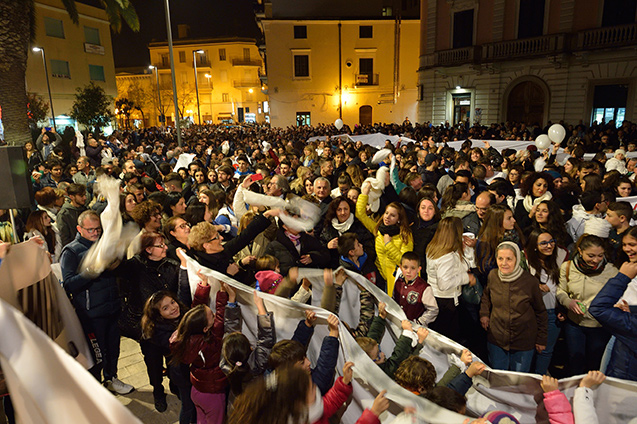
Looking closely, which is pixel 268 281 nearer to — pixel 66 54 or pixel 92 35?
pixel 66 54

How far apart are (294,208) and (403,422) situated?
2.54m

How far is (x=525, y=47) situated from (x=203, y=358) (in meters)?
25.1

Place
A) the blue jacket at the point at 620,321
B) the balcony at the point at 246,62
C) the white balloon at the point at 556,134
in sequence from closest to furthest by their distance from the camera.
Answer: the blue jacket at the point at 620,321
the white balloon at the point at 556,134
the balcony at the point at 246,62

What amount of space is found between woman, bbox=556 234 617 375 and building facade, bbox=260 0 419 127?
111ft

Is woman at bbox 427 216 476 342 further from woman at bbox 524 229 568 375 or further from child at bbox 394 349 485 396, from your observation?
child at bbox 394 349 485 396

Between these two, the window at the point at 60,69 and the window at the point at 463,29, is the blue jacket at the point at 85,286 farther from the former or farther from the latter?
the window at the point at 60,69

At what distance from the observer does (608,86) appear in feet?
66.3

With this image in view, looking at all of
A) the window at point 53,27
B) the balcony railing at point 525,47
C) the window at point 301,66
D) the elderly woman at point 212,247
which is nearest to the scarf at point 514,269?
the elderly woman at point 212,247

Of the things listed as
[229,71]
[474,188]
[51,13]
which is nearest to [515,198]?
[474,188]

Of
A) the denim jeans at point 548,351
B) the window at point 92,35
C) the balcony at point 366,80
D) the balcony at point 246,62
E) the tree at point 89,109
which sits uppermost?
the balcony at point 246,62

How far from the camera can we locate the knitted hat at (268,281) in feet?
12.0

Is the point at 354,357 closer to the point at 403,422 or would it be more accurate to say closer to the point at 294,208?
the point at 403,422

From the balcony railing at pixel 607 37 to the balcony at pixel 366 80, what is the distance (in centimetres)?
1798

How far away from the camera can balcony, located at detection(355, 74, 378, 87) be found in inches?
1425
